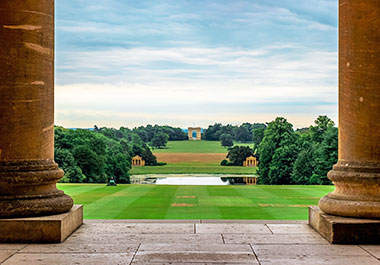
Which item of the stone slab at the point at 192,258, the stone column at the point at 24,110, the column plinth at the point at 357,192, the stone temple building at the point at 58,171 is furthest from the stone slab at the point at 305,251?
the stone column at the point at 24,110

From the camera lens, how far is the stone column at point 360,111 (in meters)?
22.1

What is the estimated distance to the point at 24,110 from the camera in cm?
2189

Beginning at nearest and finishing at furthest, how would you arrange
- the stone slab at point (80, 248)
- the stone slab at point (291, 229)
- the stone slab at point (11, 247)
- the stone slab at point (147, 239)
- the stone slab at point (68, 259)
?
the stone slab at point (68, 259) → the stone slab at point (80, 248) → the stone slab at point (11, 247) → the stone slab at point (147, 239) → the stone slab at point (291, 229)

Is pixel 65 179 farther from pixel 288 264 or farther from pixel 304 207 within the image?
pixel 288 264

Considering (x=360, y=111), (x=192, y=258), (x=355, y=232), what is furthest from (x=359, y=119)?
(x=192, y=258)

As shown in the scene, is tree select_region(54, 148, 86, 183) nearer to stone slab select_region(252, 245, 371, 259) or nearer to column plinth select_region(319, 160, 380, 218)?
column plinth select_region(319, 160, 380, 218)

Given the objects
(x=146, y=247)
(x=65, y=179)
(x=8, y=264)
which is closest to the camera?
(x=8, y=264)

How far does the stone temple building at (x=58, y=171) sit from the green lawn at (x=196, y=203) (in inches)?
1979

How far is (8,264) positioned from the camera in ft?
58.7

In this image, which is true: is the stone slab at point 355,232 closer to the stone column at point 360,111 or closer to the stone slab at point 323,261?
the stone column at point 360,111

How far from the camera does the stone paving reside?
61.0 ft

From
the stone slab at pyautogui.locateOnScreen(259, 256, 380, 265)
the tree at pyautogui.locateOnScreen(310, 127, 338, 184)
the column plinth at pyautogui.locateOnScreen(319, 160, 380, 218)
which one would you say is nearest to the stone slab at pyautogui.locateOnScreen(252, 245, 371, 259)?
the stone slab at pyautogui.locateOnScreen(259, 256, 380, 265)

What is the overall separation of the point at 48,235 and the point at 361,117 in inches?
584

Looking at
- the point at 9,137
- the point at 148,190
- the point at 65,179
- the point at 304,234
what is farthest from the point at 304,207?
the point at 65,179
